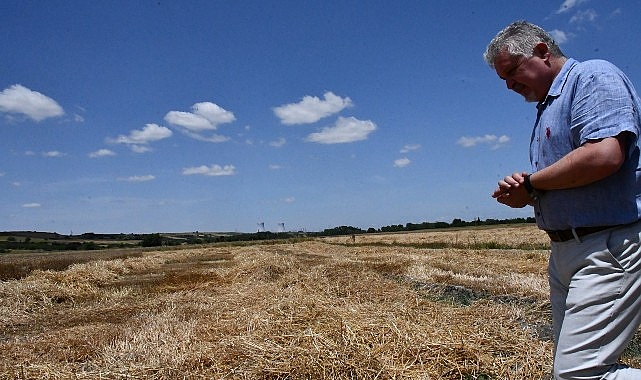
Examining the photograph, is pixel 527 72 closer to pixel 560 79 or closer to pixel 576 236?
pixel 560 79

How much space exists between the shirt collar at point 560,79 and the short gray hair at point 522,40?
3.9 inches

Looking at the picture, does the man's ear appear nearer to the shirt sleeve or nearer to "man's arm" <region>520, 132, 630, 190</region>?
the shirt sleeve

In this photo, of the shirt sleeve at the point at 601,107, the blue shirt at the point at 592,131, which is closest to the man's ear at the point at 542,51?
the blue shirt at the point at 592,131

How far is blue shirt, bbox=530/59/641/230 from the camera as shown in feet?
6.37

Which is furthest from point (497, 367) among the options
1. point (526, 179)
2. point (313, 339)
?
point (526, 179)

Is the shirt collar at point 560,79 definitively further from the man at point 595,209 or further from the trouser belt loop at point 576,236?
the trouser belt loop at point 576,236

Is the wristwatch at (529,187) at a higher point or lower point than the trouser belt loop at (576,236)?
higher

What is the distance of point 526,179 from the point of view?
2.22m

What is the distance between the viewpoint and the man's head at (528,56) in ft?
7.50

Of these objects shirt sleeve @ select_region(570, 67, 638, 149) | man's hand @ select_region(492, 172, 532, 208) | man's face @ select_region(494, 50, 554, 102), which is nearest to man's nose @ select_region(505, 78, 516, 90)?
man's face @ select_region(494, 50, 554, 102)

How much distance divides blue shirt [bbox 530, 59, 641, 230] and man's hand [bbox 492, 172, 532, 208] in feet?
0.38

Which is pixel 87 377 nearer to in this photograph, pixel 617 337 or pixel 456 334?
pixel 456 334

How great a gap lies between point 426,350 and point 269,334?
163 cm

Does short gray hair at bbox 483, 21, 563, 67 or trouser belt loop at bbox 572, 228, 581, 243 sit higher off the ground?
short gray hair at bbox 483, 21, 563, 67
